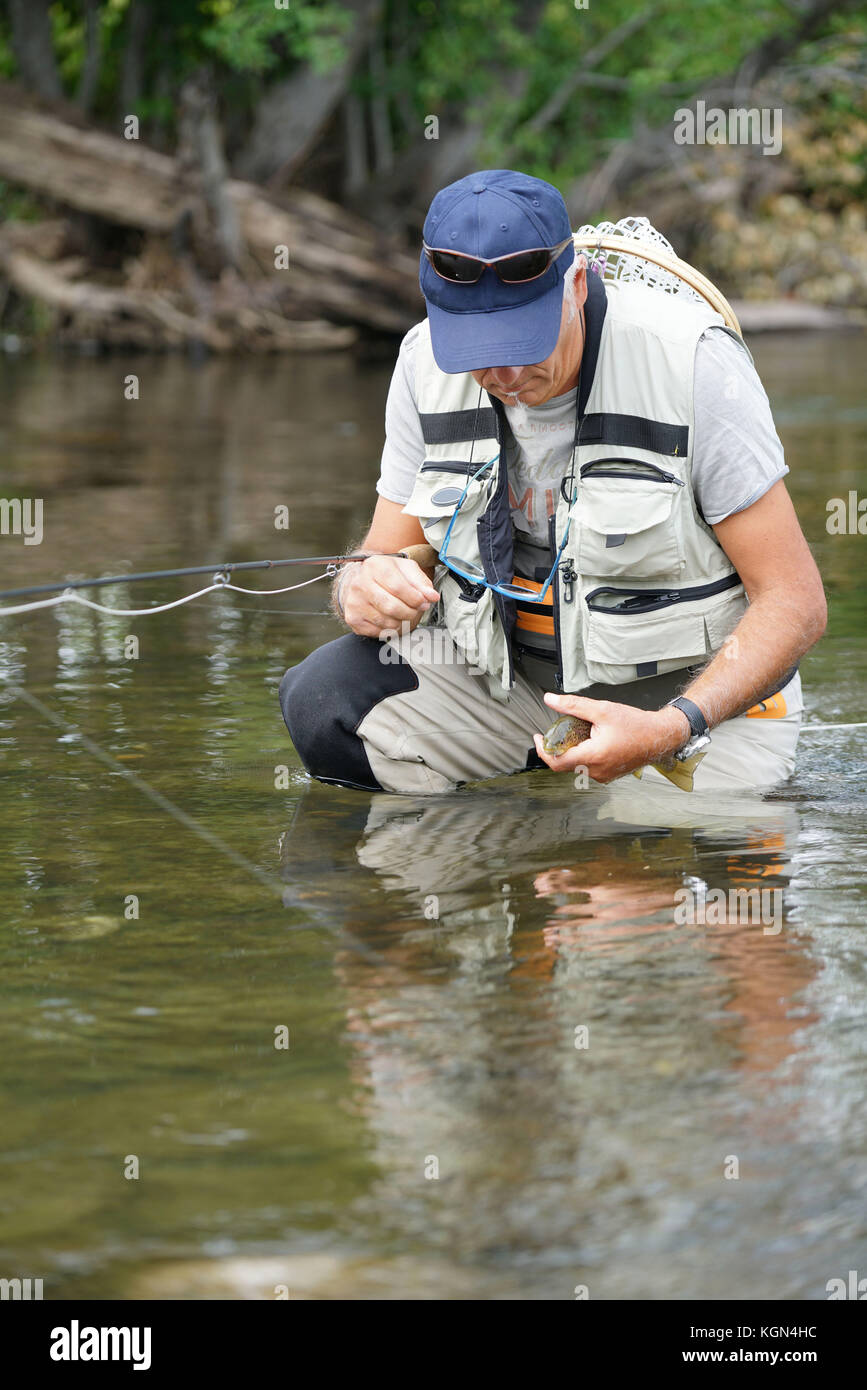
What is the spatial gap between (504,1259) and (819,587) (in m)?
1.66

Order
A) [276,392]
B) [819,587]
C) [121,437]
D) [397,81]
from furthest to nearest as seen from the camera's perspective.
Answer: [397,81], [276,392], [121,437], [819,587]

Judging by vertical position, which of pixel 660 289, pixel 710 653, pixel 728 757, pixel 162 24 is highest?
pixel 162 24

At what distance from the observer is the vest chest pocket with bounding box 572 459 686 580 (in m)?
3.29

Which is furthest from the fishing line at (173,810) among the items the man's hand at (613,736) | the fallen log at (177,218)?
the fallen log at (177,218)

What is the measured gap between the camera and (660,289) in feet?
11.3

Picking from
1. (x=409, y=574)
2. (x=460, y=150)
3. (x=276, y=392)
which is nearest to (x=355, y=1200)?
(x=409, y=574)

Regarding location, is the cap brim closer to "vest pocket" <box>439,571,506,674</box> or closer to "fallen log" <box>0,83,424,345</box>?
"vest pocket" <box>439,571,506,674</box>

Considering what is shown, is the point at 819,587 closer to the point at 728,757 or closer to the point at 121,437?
the point at 728,757

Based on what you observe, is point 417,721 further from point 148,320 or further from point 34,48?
point 34,48

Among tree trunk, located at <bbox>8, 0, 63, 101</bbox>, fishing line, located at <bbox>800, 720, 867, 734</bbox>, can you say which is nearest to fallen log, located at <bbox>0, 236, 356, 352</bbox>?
tree trunk, located at <bbox>8, 0, 63, 101</bbox>

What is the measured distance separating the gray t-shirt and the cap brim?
31cm

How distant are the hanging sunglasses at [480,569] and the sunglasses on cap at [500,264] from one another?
17.0 inches

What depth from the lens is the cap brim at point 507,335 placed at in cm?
305

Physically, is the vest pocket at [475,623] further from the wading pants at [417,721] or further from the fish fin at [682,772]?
the fish fin at [682,772]
